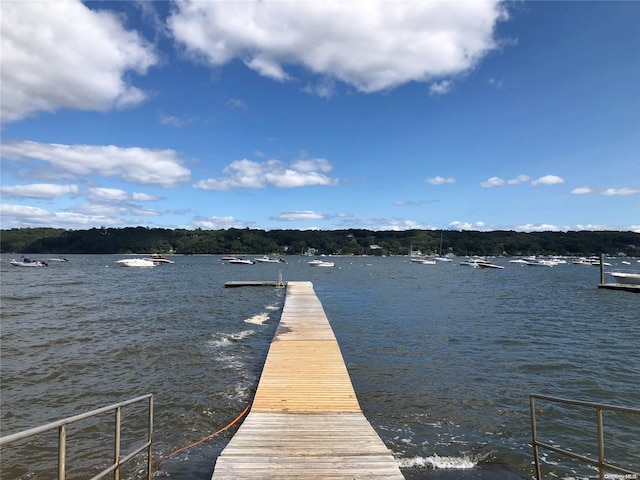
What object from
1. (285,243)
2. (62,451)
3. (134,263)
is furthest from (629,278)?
(285,243)

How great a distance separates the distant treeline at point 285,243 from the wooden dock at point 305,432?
167485 millimetres

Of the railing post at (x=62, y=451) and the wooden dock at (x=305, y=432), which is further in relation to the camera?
the wooden dock at (x=305, y=432)

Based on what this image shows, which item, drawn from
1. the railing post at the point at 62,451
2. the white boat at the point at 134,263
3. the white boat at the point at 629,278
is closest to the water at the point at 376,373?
the railing post at the point at 62,451

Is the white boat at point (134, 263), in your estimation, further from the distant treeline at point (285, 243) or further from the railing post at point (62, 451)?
the distant treeline at point (285, 243)

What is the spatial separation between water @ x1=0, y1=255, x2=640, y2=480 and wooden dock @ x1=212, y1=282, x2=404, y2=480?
1006 millimetres

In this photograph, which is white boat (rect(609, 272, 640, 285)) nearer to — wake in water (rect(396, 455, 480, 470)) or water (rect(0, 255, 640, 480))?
water (rect(0, 255, 640, 480))

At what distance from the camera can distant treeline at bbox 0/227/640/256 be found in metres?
165

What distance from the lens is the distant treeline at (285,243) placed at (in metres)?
165

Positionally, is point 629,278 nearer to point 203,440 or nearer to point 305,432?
point 305,432

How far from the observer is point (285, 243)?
194250 mm

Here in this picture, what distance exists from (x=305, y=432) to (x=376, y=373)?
616 centimetres

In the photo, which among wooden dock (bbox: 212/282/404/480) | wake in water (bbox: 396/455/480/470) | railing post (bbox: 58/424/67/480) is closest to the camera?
railing post (bbox: 58/424/67/480)

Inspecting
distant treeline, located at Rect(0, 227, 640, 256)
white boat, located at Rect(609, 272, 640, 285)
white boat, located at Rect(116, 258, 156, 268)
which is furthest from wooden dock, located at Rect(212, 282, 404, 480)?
distant treeline, located at Rect(0, 227, 640, 256)

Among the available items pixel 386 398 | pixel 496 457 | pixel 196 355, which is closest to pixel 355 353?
pixel 386 398
